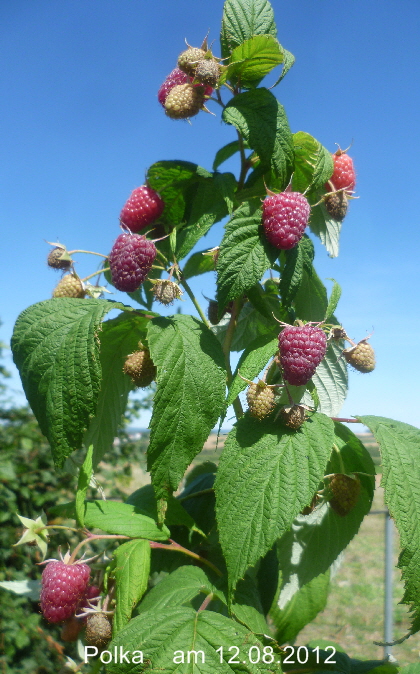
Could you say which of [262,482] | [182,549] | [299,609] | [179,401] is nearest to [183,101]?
[179,401]

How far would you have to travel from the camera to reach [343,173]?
900 millimetres

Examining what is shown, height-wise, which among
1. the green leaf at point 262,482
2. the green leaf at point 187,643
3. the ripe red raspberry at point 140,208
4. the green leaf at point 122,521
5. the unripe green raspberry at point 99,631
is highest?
the ripe red raspberry at point 140,208

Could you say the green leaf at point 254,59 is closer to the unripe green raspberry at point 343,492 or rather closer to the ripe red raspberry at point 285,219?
the ripe red raspberry at point 285,219

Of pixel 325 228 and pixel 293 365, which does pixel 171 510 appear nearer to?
pixel 293 365

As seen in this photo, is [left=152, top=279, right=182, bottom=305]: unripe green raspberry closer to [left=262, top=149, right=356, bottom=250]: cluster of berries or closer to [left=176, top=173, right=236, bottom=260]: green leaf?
[left=176, top=173, right=236, bottom=260]: green leaf

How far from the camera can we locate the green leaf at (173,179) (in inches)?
35.4

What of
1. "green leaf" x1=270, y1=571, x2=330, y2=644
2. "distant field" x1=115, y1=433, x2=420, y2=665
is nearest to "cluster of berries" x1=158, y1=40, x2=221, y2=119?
"green leaf" x1=270, y1=571, x2=330, y2=644

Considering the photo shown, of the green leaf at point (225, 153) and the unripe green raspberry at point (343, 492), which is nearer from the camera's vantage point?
the unripe green raspberry at point (343, 492)

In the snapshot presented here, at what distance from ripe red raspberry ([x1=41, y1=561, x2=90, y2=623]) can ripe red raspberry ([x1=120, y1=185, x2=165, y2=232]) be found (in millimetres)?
541

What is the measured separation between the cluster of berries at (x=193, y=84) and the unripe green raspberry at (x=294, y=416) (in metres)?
0.48

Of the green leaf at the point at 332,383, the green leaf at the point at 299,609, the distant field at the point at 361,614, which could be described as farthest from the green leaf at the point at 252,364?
the distant field at the point at 361,614

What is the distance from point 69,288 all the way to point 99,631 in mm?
521

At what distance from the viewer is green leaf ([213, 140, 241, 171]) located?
A: 3.10ft

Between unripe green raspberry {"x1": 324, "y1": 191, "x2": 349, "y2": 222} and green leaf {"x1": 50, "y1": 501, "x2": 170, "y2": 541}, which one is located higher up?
unripe green raspberry {"x1": 324, "y1": 191, "x2": 349, "y2": 222}
